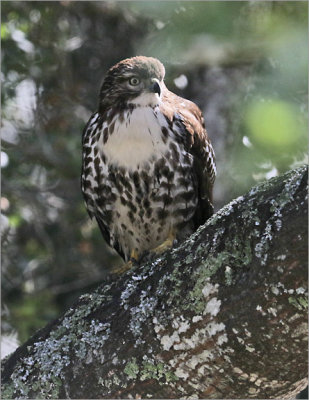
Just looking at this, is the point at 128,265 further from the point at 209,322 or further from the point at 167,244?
the point at 209,322

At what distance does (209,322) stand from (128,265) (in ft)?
5.09

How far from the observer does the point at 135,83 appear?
3949mm

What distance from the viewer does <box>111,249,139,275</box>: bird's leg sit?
3941 millimetres

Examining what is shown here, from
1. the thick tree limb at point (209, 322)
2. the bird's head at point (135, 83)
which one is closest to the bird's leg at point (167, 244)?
the bird's head at point (135, 83)

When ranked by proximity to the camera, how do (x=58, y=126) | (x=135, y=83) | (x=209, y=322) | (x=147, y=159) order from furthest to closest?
(x=58, y=126) → (x=135, y=83) → (x=147, y=159) → (x=209, y=322)

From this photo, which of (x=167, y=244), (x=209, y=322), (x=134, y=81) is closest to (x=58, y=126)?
(x=134, y=81)

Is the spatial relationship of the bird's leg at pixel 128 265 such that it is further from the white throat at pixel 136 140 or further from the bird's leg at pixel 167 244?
the white throat at pixel 136 140

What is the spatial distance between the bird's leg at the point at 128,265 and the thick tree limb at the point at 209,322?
3.03 feet

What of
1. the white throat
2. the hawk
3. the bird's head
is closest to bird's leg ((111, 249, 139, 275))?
the hawk

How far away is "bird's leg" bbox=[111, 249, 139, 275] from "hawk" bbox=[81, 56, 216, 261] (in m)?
0.13

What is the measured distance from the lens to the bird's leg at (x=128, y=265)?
3.94 meters

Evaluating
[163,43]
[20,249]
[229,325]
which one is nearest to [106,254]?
[20,249]

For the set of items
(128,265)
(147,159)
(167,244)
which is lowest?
(128,265)

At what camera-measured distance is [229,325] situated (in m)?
2.48
